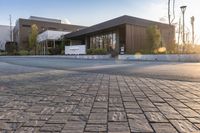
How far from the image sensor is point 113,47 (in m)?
29.0

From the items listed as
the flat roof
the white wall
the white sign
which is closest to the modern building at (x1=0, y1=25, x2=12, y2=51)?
the white wall

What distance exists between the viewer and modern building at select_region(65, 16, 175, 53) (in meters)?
24.3

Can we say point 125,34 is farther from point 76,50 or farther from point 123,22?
point 76,50

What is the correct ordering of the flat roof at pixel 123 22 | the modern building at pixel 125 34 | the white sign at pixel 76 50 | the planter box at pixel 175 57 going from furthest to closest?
the white sign at pixel 76 50 < the modern building at pixel 125 34 < the flat roof at pixel 123 22 < the planter box at pixel 175 57

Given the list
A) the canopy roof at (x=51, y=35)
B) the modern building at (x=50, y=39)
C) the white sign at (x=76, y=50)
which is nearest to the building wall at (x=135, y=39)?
the white sign at (x=76, y=50)

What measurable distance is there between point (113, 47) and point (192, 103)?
25.5m

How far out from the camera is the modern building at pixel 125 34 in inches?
958

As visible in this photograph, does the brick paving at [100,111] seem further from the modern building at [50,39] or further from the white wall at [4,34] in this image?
the white wall at [4,34]

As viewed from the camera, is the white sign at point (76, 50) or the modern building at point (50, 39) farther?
the modern building at point (50, 39)

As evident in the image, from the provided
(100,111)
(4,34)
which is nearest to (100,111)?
(100,111)

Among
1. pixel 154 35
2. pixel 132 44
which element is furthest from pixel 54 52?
pixel 154 35

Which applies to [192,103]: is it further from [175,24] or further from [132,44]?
[175,24]

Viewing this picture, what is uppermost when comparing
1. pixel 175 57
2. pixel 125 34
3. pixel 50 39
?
pixel 50 39

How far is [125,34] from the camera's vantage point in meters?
24.8
